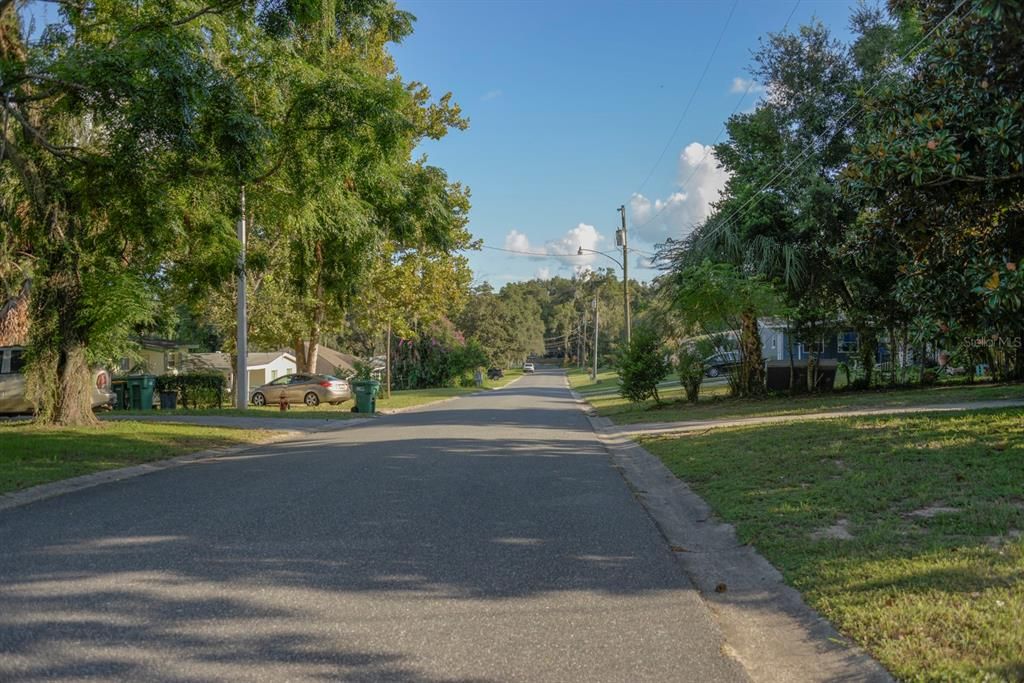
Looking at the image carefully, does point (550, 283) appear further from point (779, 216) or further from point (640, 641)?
point (640, 641)

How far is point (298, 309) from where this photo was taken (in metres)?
34.2

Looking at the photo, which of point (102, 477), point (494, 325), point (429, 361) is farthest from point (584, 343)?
point (102, 477)

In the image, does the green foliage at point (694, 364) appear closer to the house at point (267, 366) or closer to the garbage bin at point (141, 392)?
the garbage bin at point (141, 392)

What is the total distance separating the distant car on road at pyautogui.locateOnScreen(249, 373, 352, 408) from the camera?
3253cm

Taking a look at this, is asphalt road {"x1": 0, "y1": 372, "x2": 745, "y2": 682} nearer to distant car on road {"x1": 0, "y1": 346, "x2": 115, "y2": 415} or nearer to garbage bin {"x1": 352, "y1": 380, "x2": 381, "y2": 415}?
distant car on road {"x1": 0, "y1": 346, "x2": 115, "y2": 415}

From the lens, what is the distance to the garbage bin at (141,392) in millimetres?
27094

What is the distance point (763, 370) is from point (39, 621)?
22.6m

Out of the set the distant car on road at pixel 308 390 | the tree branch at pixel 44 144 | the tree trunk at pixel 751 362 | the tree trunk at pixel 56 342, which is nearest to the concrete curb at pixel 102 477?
the tree trunk at pixel 56 342

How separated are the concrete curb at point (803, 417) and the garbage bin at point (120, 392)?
60.9 ft

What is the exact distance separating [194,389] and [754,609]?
27169 millimetres

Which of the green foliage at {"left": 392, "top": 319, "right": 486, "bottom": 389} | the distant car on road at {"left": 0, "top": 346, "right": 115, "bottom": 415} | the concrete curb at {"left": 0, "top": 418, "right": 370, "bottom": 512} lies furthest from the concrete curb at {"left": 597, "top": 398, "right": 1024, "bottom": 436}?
the green foliage at {"left": 392, "top": 319, "right": 486, "bottom": 389}

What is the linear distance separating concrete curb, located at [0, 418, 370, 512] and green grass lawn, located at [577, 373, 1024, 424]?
1021cm

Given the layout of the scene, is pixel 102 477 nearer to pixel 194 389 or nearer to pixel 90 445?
pixel 90 445

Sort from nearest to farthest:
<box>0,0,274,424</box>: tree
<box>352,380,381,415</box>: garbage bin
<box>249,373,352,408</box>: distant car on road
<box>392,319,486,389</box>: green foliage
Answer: <box>0,0,274,424</box>: tree < <box>352,380,381,415</box>: garbage bin < <box>249,373,352,408</box>: distant car on road < <box>392,319,486,389</box>: green foliage
